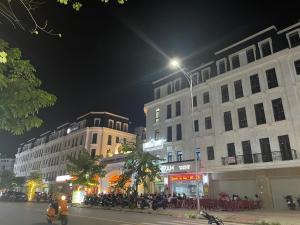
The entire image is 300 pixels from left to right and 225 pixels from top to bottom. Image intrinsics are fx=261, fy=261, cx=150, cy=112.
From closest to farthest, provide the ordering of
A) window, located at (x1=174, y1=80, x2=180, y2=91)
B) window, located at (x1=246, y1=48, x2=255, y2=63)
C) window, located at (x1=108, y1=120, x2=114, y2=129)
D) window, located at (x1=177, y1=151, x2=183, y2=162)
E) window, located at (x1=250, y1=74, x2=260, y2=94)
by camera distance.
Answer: window, located at (x1=250, y1=74, x2=260, y2=94) < window, located at (x1=246, y1=48, x2=255, y2=63) < window, located at (x1=177, y1=151, x2=183, y2=162) < window, located at (x1=174, y1=80, x2=180, y2=91) < window, located at (x1=108, y1=120, x2=114, y2=129)

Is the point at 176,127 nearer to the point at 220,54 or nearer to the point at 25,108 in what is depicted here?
the point at 220,54

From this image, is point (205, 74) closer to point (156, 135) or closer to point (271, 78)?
point (271, 78)

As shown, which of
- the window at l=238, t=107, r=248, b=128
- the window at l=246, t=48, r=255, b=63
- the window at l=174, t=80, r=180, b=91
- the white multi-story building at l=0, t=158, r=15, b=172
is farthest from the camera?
the white multi-story building at l=0, t=158, r=15, b=172

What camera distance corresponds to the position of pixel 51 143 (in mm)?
64312

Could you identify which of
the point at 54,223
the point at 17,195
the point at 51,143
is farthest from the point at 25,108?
the point at 51,143

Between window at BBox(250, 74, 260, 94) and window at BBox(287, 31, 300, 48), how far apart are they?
431 cm

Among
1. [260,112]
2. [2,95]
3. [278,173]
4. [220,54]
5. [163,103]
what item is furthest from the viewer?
[163,103]

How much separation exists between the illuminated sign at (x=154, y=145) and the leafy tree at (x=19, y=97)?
26150 mm

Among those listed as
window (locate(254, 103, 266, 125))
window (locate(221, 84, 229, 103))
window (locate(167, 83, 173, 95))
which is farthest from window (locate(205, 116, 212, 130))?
window (locate(167, 83, 173, 95))

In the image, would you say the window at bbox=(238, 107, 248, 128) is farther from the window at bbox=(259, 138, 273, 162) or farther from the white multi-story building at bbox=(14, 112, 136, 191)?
the white multi-story building at bbox=(14, 112, 136, 191)

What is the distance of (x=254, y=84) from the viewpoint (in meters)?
27.0

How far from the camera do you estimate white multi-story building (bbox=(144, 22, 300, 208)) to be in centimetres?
2369

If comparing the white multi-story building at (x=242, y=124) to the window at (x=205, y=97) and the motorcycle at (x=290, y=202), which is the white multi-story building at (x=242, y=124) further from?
the motorcycle at (x=290, y=202)

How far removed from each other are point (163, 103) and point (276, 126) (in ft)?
51.7
